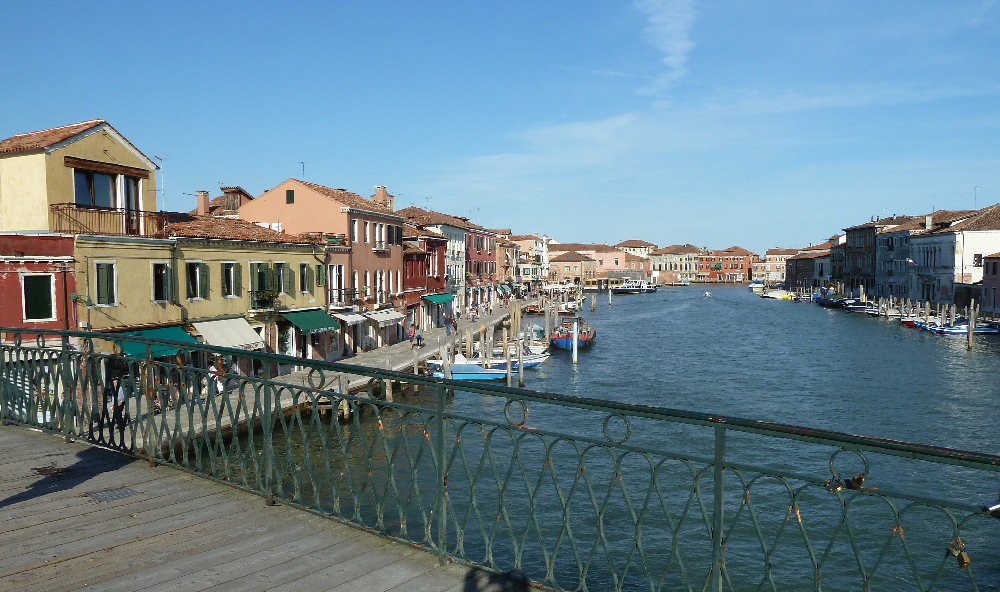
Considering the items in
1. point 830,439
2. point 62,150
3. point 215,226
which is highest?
point 62,150

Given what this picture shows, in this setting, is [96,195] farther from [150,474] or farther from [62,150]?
[150,474]

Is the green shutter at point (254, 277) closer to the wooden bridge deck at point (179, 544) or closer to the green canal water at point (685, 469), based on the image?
the green canal water at point (685, 469)

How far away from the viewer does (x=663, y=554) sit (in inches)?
600

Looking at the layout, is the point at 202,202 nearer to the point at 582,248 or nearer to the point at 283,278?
the point at 283,278

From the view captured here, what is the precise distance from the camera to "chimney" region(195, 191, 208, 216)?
37688 mm

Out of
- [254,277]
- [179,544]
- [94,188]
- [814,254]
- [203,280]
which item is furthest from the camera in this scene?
[814,254]

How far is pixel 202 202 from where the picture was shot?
38.0 meters

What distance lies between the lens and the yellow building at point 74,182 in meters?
21.7

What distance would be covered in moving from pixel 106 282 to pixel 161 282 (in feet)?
7.78

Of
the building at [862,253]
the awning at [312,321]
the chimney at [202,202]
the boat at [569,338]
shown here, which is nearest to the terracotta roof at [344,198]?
the chimney at [202,202]

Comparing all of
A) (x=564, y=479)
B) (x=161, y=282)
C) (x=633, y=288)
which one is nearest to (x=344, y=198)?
(x=161, y=282)

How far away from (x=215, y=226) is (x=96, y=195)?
18.4 feet

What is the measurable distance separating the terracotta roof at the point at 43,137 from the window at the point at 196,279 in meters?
5.54

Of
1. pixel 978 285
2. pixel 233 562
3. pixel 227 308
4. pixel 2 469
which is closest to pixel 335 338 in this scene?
pixel 227 308
